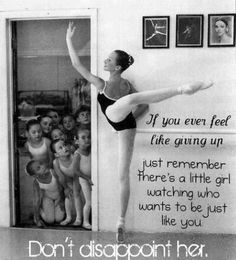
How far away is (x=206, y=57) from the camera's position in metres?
4.49

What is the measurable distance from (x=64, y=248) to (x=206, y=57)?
223 cm

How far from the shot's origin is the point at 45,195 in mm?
4910

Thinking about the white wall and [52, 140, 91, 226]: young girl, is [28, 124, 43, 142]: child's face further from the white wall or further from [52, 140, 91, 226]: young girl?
the white wall

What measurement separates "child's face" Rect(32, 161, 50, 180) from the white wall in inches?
22.5

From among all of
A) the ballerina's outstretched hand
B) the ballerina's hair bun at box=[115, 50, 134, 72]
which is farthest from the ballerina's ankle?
the ballerina's outstretched hand

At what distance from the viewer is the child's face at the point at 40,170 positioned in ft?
16.0

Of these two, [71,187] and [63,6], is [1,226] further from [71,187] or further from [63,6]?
[63,6]

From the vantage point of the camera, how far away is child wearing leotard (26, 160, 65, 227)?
4.87m

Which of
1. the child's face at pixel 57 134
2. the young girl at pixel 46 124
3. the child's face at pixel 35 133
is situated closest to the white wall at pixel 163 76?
the child's face at pixel 57 134

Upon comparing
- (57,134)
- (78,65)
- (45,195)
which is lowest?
(45,195)

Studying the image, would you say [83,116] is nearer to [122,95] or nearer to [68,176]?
[122,95]

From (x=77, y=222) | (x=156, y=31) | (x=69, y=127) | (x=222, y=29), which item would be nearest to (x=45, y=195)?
(x=77, y=222)

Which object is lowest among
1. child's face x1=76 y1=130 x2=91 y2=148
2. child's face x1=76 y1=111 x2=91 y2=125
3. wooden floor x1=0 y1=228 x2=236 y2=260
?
wooden floor x1=0 y1=228 x2=236 y2=260

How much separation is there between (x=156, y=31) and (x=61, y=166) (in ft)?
5.42
